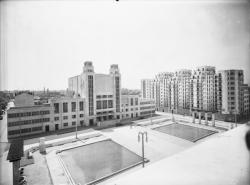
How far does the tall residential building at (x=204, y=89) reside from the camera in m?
17.3

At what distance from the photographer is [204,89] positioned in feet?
59.9

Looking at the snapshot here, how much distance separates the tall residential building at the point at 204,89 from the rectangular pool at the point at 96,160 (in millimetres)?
14163

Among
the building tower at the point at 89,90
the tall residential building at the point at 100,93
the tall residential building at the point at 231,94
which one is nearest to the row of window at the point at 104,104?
the tall residential building at the point at 100,93

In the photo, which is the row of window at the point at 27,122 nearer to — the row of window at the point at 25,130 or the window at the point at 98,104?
the row of window at the point at 25,130

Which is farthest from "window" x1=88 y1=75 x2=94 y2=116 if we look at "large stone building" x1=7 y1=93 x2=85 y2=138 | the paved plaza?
the paved plaza

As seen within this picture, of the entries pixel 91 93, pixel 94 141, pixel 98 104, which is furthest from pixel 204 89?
pixel 94 141

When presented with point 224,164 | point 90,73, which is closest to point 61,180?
point 224,164

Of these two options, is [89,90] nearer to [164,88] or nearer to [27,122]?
[27,122]

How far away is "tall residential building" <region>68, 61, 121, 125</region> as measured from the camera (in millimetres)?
14508

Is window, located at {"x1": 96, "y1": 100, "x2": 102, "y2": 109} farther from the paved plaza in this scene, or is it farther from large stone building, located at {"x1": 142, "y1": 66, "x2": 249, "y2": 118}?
large stone building, located at {"x1": 142, "y1": 66, "x2": 249, "y2": 118}

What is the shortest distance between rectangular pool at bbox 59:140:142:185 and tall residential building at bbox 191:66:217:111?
46.5ft

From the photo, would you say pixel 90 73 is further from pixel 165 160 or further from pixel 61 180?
pixel 165 160

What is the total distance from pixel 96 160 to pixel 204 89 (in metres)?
16.9

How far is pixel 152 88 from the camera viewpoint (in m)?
26.6
